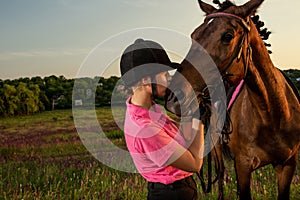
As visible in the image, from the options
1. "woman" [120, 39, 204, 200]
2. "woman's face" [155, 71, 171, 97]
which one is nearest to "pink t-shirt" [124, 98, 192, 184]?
"woman" [120, 39, 204, 200]

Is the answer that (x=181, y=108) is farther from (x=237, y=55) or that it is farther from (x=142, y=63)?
(x=237, y=55)

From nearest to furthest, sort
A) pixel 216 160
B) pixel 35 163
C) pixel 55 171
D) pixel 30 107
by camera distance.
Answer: pixel 216 160 → pixel 55 171 → pixel 35 163 → pixel 30 107

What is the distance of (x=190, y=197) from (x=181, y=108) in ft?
2.45

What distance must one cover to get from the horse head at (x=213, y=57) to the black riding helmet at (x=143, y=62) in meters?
0.15

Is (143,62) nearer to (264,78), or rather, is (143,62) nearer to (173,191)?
(173,191)

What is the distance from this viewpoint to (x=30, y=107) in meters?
33.1

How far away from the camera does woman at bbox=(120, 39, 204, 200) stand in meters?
2.28

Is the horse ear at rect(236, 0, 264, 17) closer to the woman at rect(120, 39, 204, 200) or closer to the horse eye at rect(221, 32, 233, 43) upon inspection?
the horse eye at rect(221, 32, 233, 43)

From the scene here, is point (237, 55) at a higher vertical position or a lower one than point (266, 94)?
higher

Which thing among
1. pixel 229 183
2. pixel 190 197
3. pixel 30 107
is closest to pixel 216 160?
pixel 229 183

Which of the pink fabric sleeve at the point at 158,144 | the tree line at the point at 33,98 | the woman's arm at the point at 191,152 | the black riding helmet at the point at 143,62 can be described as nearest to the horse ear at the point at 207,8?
the black riding helmet at the point at 143,62

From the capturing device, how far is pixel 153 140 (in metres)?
2.26

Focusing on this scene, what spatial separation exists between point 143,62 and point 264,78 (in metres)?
1.60

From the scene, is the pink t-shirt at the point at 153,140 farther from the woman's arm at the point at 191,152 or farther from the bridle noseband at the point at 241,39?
the bridle noseband at the point at 241,39
